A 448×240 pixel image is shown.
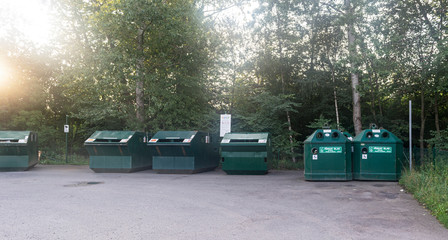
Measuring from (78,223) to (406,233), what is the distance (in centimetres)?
455

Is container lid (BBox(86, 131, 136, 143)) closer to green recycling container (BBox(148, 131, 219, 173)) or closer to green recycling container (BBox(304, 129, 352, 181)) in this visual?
green recycling container (BBox(148, 131, 219, 173))

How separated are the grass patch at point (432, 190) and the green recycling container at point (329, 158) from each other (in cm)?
163

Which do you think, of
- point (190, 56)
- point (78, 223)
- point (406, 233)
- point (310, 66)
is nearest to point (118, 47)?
point (190, 56)

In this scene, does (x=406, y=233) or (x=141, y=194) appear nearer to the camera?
(x=406, y=233)

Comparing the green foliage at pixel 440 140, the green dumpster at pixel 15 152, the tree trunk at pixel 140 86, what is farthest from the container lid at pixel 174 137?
the green foliage at pixel 440 140

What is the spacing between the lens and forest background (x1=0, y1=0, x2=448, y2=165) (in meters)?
15.3

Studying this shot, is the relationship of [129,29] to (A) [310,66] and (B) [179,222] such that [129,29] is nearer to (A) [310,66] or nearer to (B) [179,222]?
(A) [310,66]

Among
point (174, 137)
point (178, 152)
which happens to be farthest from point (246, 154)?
point (174, 137)

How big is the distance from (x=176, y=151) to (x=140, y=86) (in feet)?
17.9

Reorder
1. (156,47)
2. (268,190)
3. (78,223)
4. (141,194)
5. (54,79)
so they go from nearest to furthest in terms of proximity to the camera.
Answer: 1. (78,223)
2. (141,194)
3. (268,190)
4. (156,47)
5. (54,79)

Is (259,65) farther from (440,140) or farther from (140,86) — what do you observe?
(440,140)

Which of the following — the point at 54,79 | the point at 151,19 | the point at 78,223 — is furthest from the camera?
the point at 54,79

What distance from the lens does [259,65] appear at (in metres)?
19.2

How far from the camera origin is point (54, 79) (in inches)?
999
